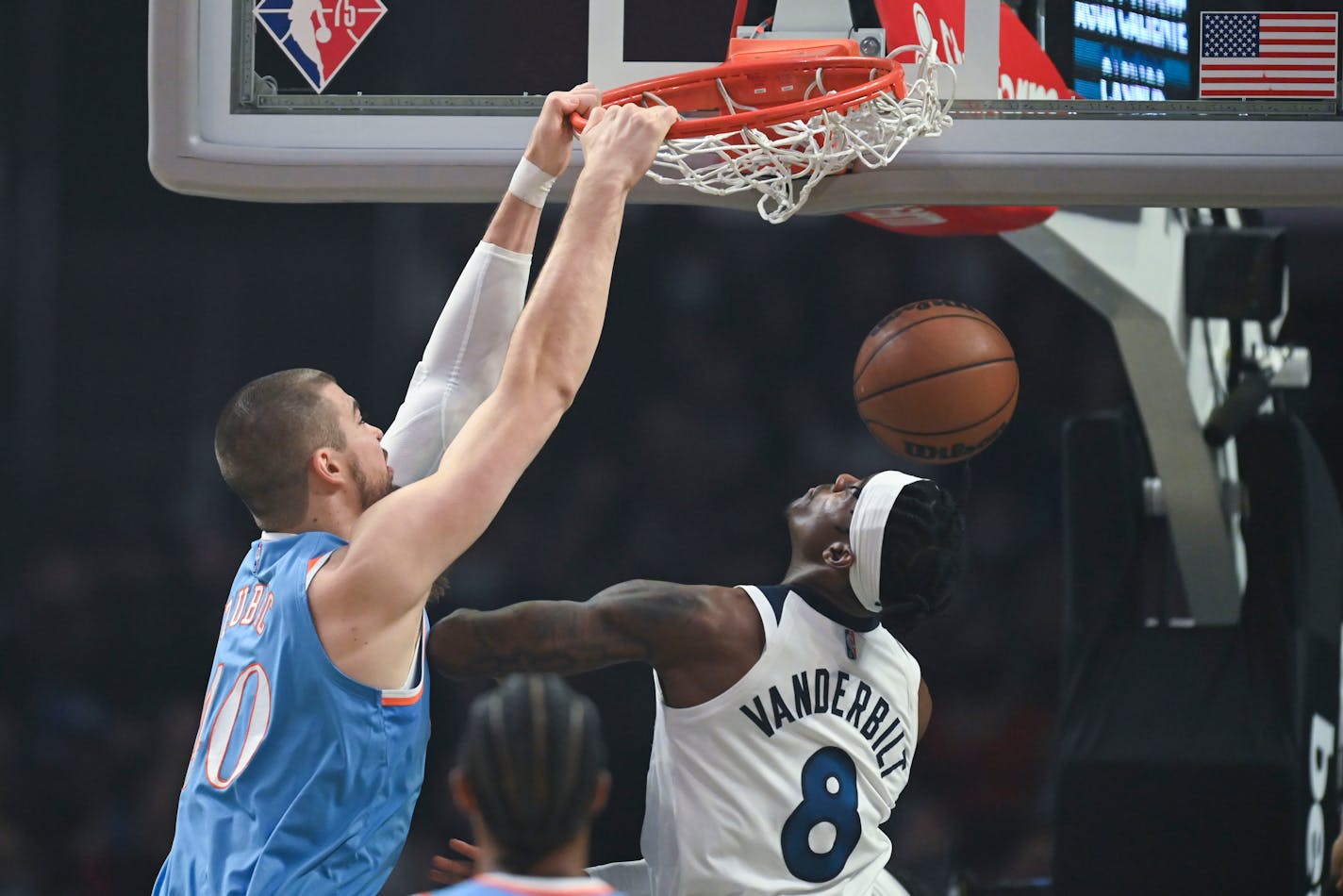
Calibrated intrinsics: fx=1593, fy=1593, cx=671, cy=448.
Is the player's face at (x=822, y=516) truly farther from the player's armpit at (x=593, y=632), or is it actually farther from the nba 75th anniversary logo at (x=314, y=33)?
the nba 75th anniversary logo at (x=314, y=33)

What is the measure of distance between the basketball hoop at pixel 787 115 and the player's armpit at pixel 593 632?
877 mm

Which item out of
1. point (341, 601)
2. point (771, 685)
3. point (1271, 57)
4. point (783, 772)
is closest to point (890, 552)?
point (771, 685)

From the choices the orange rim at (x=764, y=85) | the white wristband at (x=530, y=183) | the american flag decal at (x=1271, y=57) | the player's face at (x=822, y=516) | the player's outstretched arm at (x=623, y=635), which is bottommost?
the player's outstretched arm at (x=623, y=635)

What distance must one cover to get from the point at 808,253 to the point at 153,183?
8.55 feet

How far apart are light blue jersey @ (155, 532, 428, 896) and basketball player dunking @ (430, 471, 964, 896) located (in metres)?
0.89

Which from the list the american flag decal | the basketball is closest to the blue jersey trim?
the basketball

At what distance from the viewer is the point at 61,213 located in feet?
20.5

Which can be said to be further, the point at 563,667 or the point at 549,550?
the point at 549,550

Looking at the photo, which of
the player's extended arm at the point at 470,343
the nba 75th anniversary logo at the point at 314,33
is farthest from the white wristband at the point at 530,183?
the nba 75th anniversary logo at the point at 314,33

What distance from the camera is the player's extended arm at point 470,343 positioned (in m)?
2.64

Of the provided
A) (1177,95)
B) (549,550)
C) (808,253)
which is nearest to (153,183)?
(549,550)

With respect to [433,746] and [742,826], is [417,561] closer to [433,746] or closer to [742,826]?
[742,826]

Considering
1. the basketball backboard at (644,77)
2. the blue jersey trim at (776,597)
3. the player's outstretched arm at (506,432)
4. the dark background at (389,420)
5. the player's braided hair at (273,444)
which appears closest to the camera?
the player's outstretched arm at (506,432)

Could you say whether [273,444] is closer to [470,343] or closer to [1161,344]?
[470,343]
